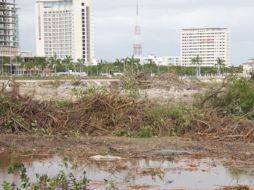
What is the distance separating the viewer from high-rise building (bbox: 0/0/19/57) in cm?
10262

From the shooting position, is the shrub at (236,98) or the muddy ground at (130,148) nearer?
the muddy ground at (130,148)

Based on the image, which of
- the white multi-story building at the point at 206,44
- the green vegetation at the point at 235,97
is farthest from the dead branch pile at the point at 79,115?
the white multi-story building at the point at 206,44

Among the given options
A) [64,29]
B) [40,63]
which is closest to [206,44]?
[64,29]

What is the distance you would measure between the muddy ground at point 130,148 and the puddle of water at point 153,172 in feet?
1.80

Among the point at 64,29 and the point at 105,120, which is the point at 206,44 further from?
the point at 105,120

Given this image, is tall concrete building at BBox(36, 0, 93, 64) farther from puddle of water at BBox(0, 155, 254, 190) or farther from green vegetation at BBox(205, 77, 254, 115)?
puddle of water at BBox(0, 155, 254, 190)

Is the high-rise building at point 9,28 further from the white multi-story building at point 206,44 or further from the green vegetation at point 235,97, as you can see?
the green vegetation at point 235,97

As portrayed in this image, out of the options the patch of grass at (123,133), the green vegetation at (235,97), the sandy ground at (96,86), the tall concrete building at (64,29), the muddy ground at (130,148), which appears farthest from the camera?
the tall concrete building at (64,29)

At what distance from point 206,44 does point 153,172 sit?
147 m

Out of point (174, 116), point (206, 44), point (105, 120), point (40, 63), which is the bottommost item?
point (105, 120)

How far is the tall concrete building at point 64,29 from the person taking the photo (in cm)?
13525

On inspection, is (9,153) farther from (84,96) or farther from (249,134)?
(249,134)

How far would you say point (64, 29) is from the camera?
14000cm

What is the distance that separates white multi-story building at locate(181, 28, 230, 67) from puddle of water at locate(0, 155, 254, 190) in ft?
471
